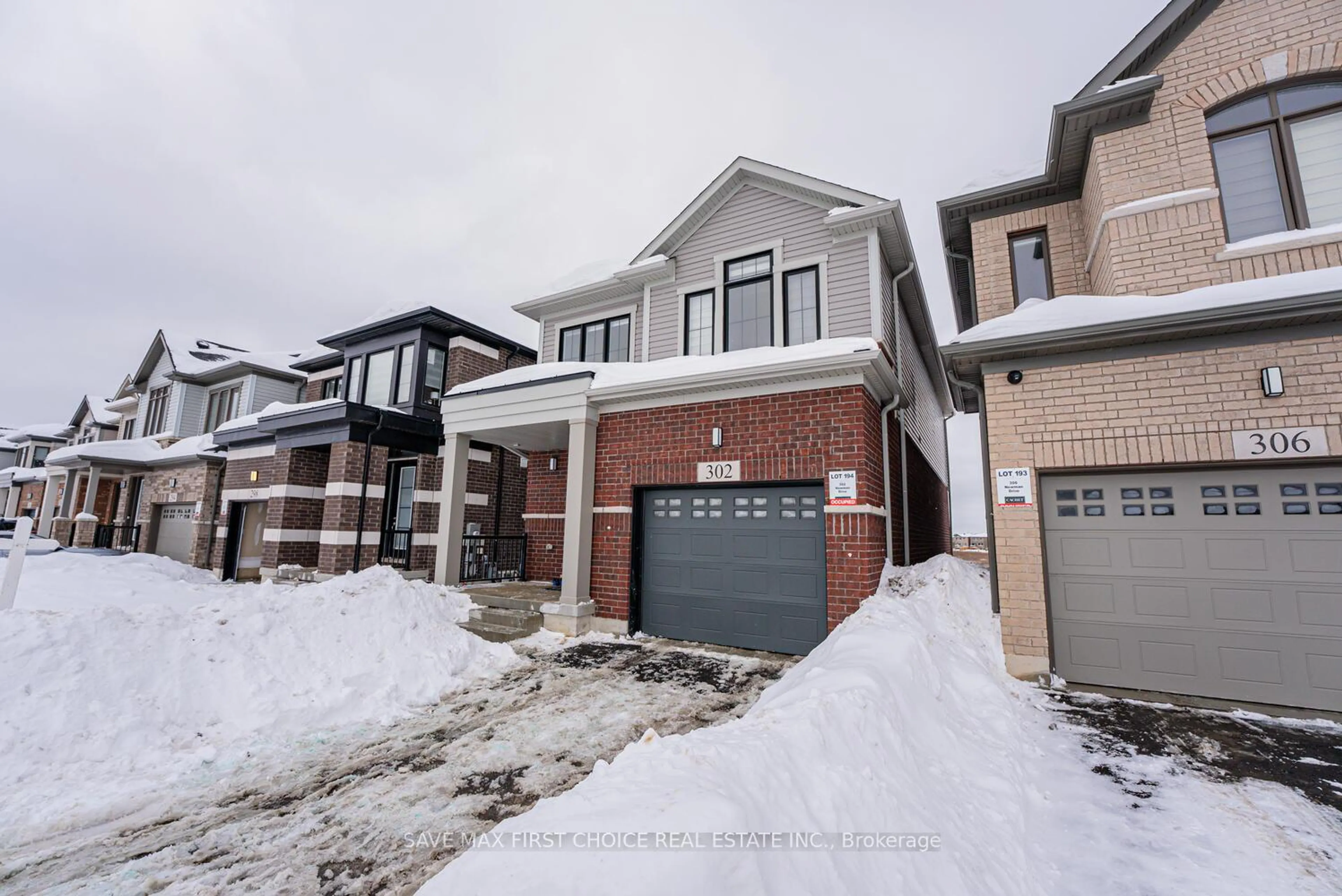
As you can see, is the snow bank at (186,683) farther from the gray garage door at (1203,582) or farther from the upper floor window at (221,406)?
the upper floor window at (221,406)

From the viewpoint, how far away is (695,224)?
451 inches

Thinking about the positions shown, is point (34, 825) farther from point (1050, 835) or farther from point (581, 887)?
point (1050, 835)

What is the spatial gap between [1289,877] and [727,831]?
332 centimetres

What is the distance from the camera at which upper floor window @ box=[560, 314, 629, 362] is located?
40.7 ft

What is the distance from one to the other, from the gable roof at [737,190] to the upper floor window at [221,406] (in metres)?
18.3

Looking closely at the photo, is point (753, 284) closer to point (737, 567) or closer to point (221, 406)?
point (737, 567)

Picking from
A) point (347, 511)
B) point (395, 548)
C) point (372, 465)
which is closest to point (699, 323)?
point (372, 465)

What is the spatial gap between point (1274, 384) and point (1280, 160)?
12.1 ft

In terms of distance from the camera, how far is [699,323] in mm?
11211

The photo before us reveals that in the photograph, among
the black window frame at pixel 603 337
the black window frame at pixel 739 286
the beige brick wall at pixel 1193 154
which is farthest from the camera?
the black window frame at pixel 603 337

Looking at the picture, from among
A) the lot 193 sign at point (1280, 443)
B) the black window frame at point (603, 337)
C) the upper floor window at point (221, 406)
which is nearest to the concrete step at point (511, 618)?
the black window frame at point (603, 337)

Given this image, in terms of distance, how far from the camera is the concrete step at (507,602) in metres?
8.96

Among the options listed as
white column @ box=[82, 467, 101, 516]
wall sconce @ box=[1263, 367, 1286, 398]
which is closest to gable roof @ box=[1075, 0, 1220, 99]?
wall sconce @ box=[1263, 367, 1286, 398]

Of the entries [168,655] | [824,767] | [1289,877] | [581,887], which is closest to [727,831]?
[581,887]
